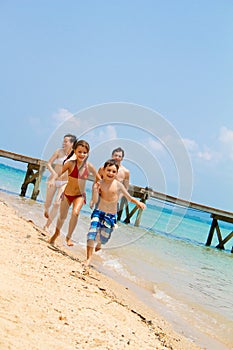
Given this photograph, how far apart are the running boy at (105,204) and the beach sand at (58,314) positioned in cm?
120

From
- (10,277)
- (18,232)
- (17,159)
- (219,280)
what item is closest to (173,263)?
(219,280)

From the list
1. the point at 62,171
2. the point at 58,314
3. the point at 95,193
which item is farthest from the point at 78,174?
the point at 58,314

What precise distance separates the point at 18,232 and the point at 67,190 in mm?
1031

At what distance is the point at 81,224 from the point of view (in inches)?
494

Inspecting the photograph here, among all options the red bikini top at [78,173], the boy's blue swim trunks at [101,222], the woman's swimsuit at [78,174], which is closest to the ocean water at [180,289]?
the boy's blue swim trunks at [101,222]

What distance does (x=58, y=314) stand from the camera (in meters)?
2.92

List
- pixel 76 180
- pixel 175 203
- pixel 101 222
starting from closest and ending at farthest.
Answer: pixel 101 222 → pixel 76 180 → pixel 175 203

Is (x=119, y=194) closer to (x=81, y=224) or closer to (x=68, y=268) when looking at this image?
(x=68, y=268)

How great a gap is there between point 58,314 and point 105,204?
10.3ft

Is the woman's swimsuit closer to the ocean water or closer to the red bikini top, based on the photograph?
the red bikini top

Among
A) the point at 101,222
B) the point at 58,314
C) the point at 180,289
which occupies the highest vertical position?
the point at 101,222

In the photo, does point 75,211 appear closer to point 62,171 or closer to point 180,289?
point 62,171

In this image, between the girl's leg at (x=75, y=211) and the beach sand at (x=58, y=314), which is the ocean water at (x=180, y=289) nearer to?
the beach sand at (x=58, y=314)

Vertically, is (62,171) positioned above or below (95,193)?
above
